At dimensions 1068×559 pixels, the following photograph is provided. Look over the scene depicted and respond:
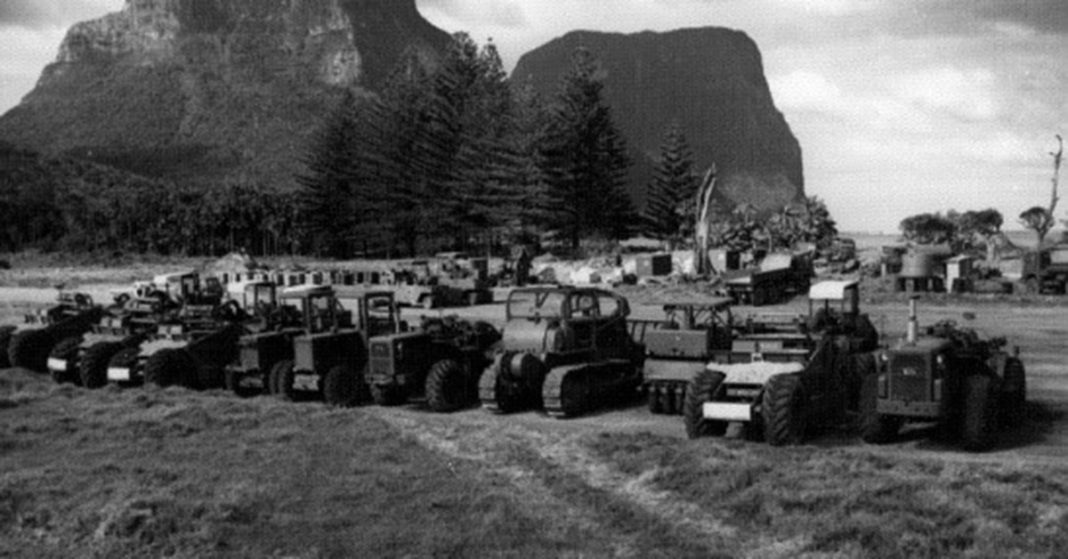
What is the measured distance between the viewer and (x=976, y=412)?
42.8ft

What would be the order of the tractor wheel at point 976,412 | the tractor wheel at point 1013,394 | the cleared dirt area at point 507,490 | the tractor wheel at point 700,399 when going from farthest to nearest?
the tractor wheel at point 1013,394 < the tractor wheel at point 700,399 < the tractor wheel at point 976,412 < the cleared dirt area at point 507,490

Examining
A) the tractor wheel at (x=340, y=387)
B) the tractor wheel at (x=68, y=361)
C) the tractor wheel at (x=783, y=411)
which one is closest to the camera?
the tractor wheel at (x=783, y=411)

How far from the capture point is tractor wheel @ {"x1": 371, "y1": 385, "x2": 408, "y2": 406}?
17.7 meters

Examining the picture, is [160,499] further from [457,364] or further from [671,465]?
[457,364]

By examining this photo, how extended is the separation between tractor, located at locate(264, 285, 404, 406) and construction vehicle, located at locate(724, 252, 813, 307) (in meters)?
19.0

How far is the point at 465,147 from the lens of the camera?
66.6 m

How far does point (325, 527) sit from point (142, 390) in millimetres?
10611

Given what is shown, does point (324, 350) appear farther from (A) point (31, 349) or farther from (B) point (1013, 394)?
(B) point (1013, 394)

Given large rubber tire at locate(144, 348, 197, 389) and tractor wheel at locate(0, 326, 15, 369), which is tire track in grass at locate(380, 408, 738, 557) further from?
tractor wheel at locate(0, 326, 15, 369)

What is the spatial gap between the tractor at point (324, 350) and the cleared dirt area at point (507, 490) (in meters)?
1.37

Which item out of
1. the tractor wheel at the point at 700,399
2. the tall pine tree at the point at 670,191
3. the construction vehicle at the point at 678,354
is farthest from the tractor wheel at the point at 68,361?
the tall pine tree at the point at 670,191

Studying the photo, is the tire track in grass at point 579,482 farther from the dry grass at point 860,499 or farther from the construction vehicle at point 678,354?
the construction vehicle at point 678,354

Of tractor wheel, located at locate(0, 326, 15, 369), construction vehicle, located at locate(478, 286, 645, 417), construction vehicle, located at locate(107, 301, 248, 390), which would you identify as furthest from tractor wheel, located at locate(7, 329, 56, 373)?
construction vehicle, located at locate(478, 286, 645, 417)

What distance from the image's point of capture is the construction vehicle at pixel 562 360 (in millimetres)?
16719
